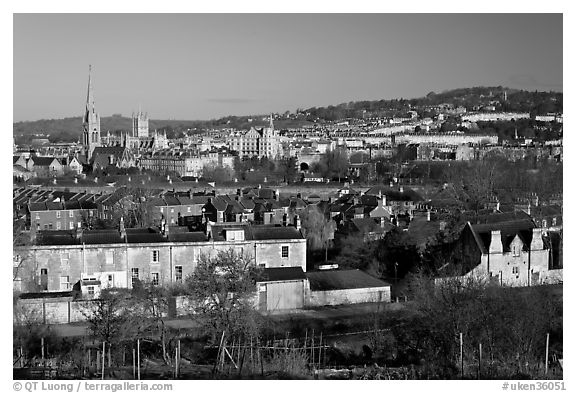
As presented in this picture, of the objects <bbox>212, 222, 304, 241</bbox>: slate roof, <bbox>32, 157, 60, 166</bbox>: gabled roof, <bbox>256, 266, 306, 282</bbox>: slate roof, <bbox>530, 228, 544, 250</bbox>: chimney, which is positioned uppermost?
<bbox>32, 157, 60, 166</bbox>: gabled roof

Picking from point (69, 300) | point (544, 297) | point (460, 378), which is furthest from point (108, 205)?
point (460, 378)

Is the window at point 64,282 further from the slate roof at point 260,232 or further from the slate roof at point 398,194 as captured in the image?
the slate roof at point 398,194

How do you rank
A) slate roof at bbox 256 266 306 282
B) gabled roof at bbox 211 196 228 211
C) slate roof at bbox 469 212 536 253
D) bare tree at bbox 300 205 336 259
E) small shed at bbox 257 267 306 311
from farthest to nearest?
gabled roof at bbox 211 196 228 211 < bare tree at bbox 300 205 336 259 < slate roof at bbox 469 212 536 253 < slate roof at bbox 256 266 306 282 < small shed at bbox 257 267 306 311

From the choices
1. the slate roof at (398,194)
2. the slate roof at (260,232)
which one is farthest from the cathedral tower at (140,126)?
the slate roof at (260,232)

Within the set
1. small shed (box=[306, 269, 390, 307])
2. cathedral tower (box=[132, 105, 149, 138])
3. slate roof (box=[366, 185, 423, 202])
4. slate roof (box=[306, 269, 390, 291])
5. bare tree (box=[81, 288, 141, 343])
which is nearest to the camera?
bare tree (box=[81, 288, 141, 343])

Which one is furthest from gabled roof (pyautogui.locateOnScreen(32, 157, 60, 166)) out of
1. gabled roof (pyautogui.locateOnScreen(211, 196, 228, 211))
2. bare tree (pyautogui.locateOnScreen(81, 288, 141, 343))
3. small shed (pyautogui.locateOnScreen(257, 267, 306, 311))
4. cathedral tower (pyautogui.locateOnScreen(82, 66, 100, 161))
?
bare tree (pyautogui.locateOnScreen(81, 288, 141, 343))

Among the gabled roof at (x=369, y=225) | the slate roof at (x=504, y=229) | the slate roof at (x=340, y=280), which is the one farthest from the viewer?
the gabled roof at (x=369, y=225)

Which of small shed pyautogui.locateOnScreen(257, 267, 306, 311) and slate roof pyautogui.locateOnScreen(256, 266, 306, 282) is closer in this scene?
small shed pyautogui.locateOnScreen(257, 267, 306, 311)

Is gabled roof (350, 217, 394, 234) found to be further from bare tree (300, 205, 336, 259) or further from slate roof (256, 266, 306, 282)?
slate roof (256, 266, 306, 282)
